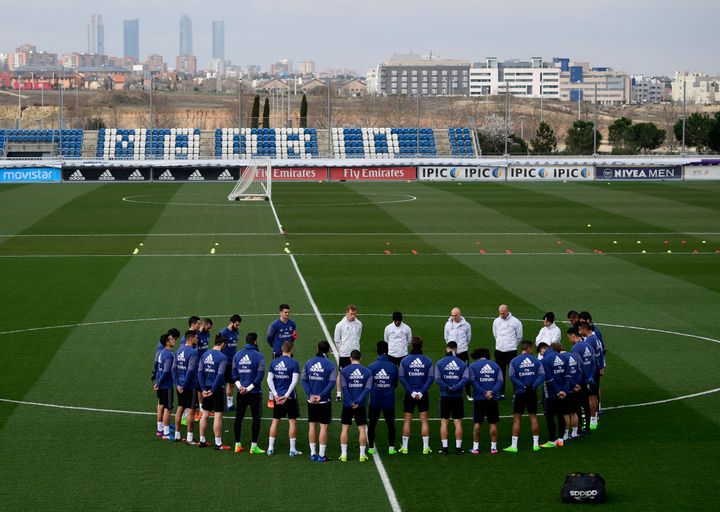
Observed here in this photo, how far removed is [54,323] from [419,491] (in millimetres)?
16180

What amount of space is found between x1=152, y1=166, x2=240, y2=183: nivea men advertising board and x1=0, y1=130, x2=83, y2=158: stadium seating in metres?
17.3

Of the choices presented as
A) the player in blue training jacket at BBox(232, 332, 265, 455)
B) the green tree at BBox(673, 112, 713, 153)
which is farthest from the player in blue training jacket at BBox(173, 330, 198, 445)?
the green tree at BBox(673, 112, 713, 153)

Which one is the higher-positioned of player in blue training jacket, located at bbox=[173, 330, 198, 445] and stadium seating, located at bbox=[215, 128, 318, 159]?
stadium seating, located at bbox=[215, 128, 318, 159]

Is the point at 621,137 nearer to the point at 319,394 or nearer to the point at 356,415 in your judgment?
the point at 356,415

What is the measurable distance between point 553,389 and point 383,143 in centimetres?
8833

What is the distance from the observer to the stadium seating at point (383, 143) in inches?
4146

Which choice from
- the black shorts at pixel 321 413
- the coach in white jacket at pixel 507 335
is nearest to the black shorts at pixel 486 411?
the black shorts at pixel 321 413

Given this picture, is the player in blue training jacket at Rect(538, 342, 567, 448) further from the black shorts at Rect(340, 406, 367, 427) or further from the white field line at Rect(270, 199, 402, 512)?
the black shorts at Rect(340, 406, 367, 427)

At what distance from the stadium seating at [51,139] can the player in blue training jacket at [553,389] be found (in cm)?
8741

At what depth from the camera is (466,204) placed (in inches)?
2704

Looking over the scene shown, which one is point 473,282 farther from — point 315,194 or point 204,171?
point 204,171

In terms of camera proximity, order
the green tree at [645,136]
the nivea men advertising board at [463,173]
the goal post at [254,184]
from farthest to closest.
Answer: the green tree at [645,136] → the nivea men advertising board at [463,173] → the goal post at [254,184]

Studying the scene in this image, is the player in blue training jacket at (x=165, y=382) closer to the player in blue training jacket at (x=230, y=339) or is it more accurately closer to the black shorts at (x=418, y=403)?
the player in blue training jacket at (x=230, y=339)

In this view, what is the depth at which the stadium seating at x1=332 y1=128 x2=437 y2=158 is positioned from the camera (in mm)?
105312
